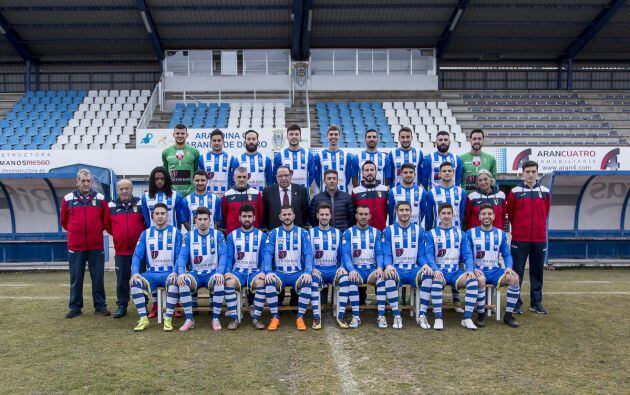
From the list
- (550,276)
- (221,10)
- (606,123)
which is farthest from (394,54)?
(550,276)

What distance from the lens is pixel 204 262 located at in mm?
6277

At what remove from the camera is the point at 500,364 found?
4648 millimetres

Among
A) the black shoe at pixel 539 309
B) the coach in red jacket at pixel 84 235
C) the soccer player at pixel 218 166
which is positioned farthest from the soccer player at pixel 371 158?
the coach in red jacket at pixel 84 235

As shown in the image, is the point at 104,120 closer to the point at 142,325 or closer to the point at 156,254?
the point at 156,254

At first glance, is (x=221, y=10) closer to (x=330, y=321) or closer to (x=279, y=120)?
(x=279, y=120)

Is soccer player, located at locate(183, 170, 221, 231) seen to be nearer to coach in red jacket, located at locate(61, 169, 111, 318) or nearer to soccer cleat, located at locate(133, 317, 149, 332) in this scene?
coach in red jacket, located at locate(61, 169, 111, 318)

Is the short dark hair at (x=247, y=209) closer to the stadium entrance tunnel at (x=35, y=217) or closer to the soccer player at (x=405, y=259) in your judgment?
the soccer player at (x=405, y=259)

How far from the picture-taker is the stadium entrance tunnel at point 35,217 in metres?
11.8

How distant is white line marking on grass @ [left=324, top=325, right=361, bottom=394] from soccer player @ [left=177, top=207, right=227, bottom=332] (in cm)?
120

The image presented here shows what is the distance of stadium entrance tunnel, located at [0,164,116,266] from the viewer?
11844 mm

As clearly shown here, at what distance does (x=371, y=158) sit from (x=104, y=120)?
17.2 metres

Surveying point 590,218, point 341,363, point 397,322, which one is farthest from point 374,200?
point 590,218

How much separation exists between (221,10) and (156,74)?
578 centimetres

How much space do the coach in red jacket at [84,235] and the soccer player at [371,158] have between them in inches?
139
